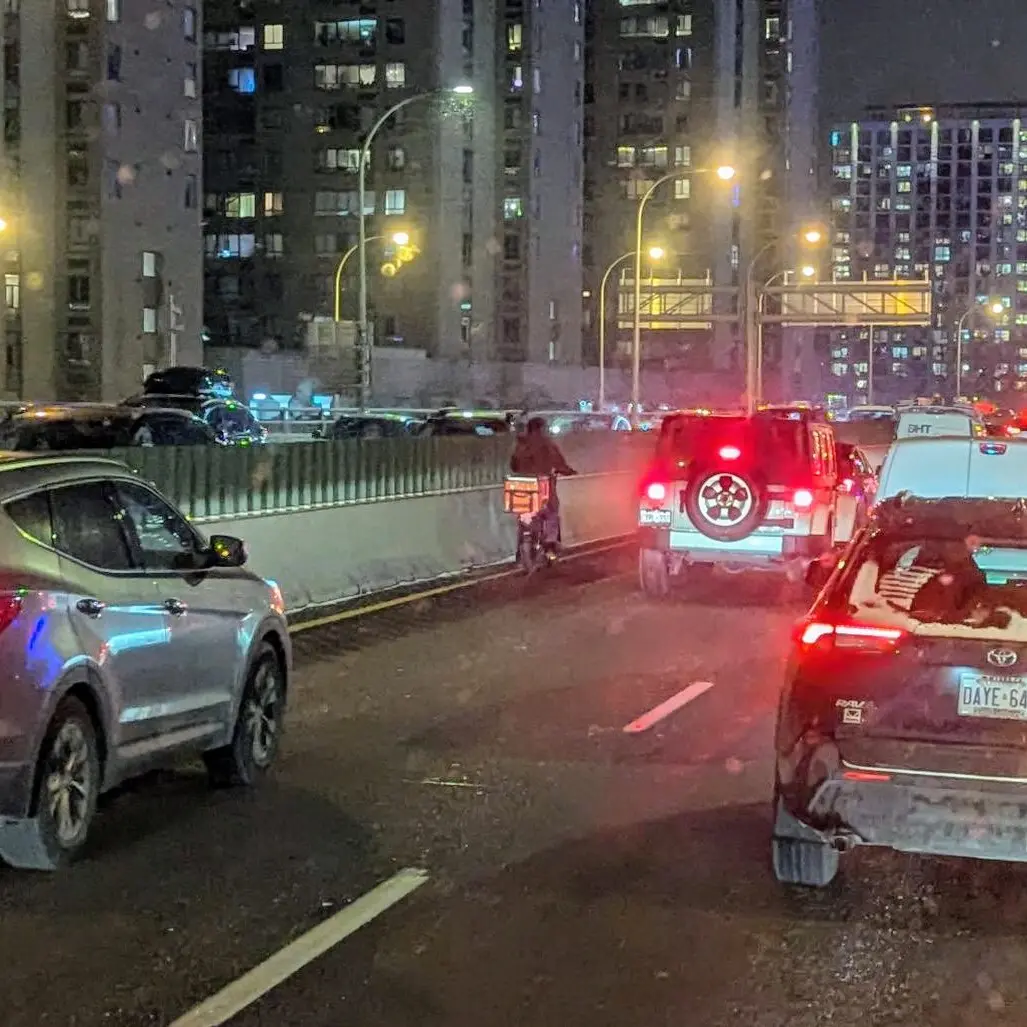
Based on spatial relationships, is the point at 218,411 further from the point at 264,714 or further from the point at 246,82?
the point at 246,82

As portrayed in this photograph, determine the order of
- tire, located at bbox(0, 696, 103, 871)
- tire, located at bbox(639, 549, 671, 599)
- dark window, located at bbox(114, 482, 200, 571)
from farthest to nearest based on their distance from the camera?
tire, located at bbox(639, 549, 671, 599)
dark window, located at bbox(114, 482, 200, 571)
tire, located at bbox(0, 696, 103, 871)

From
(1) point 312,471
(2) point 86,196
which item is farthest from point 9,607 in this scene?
(2) point 86,196

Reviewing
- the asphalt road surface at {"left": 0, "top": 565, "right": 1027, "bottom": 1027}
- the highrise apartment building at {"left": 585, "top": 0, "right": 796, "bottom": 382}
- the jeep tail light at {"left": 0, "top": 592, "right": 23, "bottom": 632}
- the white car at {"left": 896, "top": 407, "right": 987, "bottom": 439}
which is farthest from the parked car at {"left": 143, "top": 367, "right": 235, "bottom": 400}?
the highrise apartment building at {"left": 585, "top": 0, "right": 796, "bottom": 382}

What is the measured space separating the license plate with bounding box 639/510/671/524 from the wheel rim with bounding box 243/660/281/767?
9032 millimetres

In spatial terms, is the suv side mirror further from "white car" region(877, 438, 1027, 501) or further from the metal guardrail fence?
"white car" region(877, 438, 1027, 501)

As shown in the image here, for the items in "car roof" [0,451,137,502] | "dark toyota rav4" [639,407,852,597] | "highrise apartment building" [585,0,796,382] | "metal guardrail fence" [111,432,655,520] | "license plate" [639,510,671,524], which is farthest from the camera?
"highrise apartment building" [585,0,796,382]

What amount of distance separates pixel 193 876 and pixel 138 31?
195 ft

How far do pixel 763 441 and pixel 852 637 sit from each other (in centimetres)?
1158

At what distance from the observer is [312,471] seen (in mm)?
17891

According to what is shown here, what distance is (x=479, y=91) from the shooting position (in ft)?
292

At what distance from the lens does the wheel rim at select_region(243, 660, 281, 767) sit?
9070 mm

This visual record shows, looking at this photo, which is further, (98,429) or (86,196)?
(86,196)

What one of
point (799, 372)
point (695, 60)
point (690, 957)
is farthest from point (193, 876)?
point (799, 372)

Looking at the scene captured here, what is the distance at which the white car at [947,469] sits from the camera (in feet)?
42.4
